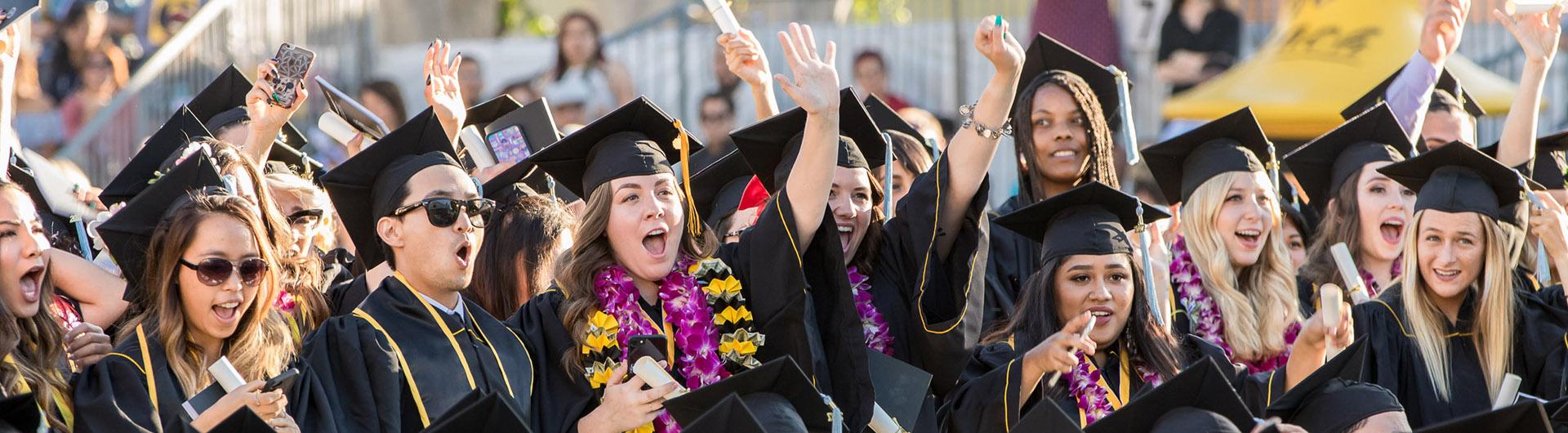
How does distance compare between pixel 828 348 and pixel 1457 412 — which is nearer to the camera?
pixel 828 348

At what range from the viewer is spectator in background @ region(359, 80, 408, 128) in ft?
39.7

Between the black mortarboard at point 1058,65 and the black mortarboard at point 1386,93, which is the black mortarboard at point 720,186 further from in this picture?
the black mortarboard at point 1386,93

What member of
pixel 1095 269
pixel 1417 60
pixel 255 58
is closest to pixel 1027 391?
pixel 1095 269

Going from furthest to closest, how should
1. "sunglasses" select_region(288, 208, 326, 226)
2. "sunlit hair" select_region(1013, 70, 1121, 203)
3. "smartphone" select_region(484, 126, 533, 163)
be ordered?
"smartphone" select_region(484, 126, 533, 163) → "sunlit hair" select_region(1013, 70, 1121, 203) → "sunglasses" select_region(288, 208, 326, 226)

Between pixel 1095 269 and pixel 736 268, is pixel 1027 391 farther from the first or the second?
pixel 736 268

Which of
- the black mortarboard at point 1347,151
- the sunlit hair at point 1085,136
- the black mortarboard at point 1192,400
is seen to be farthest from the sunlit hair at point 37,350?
the black mortarboard at point 1347,151

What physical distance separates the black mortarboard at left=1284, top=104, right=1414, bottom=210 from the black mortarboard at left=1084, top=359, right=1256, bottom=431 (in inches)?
123

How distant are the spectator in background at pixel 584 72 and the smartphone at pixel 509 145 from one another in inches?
226

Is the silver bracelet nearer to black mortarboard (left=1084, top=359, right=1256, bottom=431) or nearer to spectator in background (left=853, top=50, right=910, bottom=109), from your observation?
black mortarboard (left=1084, top=359, right=1256, bottom=431)

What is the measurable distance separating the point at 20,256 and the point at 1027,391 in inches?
105

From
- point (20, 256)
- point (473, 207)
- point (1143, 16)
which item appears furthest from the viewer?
point (1143, 16)

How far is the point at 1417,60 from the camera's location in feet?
25.4

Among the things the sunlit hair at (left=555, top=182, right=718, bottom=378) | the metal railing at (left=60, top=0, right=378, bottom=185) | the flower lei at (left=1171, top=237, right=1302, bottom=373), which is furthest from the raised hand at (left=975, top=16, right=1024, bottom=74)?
the metal railing at (left=60, top=0, right=378, bottom=185)

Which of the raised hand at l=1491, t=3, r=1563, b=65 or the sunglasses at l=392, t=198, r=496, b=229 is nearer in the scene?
the sunglasses at l=392, t=198, r=496, b=229
